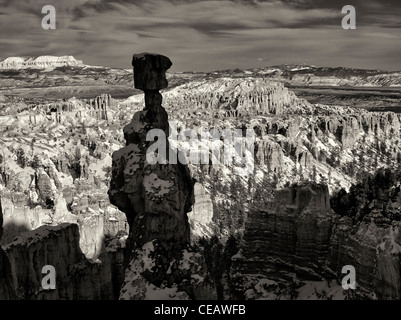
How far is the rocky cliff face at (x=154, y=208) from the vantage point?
69.4 feet

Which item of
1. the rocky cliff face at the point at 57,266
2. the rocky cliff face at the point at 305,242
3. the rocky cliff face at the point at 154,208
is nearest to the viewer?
the rocky cliff face at the point at 154,208

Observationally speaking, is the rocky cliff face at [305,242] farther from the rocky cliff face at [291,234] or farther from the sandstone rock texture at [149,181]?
the sandstone rock texture at [149,181]

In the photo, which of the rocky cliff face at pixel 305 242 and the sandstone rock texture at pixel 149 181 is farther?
the rocky cliff face at pixel 305 242

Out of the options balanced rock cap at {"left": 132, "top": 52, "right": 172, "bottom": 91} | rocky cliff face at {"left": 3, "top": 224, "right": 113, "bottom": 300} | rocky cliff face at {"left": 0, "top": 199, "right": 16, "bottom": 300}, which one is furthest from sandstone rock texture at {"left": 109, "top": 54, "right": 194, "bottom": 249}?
rocky cliff face at {"left": 0, "top": 199, "right": 16, "bottom": 300}

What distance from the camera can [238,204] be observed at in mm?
84438

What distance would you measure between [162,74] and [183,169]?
423 centimetres

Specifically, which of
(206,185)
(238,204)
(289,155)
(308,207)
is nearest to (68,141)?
(206,185)

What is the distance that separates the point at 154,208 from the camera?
71.6ft

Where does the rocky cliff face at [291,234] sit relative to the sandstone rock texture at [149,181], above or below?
below

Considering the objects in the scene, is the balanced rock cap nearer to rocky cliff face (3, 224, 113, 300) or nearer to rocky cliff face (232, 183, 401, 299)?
rocky cliff face (3, 224, 113, 300)

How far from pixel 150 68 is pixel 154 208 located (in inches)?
237

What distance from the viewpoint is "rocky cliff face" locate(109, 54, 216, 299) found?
21141 millimetres

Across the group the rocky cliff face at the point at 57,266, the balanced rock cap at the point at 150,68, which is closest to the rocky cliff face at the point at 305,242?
the rocky cliff face at the point at 57,266

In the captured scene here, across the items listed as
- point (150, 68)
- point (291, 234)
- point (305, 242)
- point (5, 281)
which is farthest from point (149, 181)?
point (291, 234)
